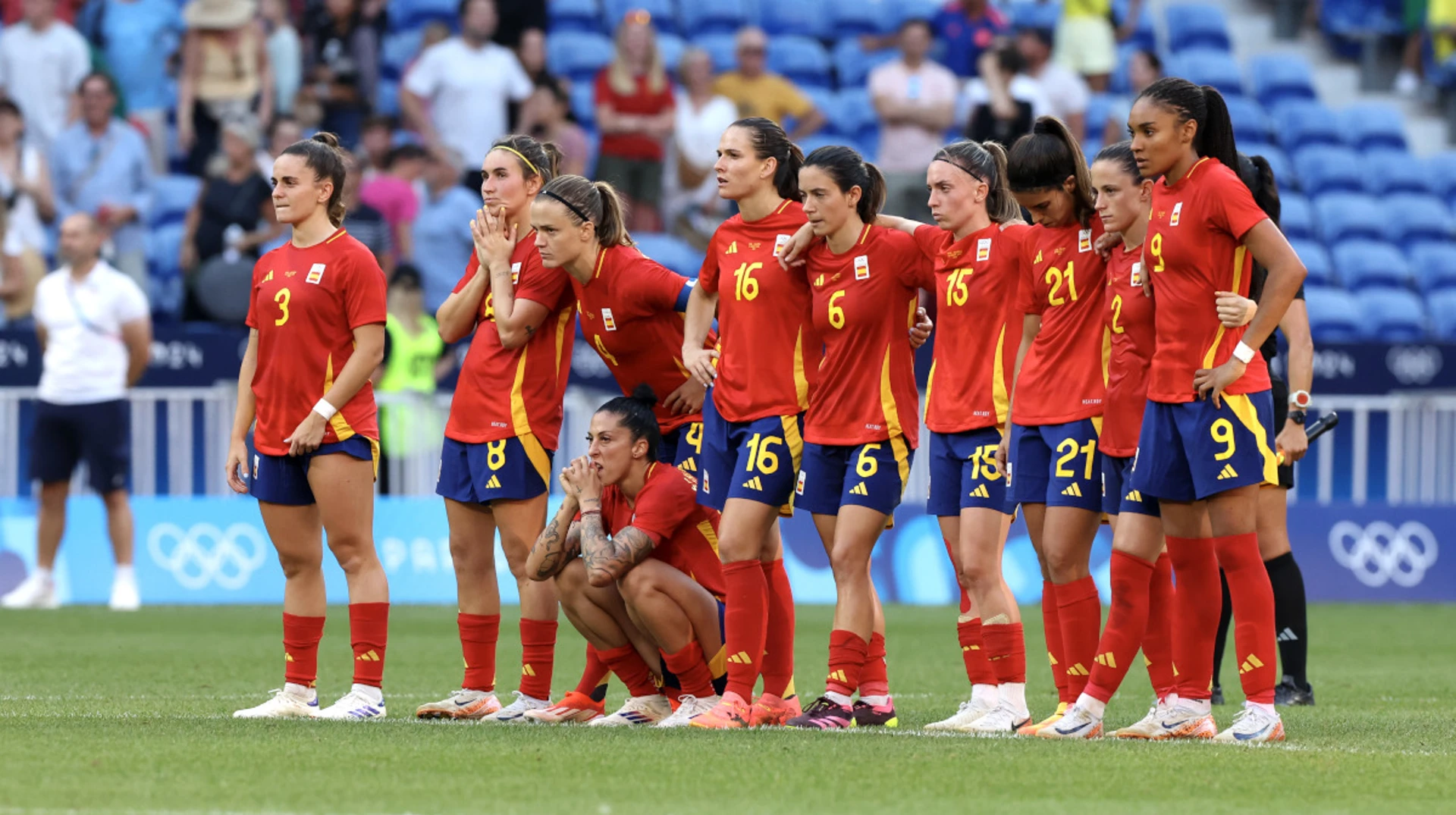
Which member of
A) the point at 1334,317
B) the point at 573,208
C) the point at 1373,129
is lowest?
the point at 1334,317

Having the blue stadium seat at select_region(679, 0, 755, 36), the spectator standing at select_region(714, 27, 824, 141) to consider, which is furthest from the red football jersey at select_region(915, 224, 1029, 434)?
the blue stadium seat at select_region(679, 0, 755, 36)

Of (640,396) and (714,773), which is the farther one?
(640,396)

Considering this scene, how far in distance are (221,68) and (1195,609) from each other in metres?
12.7

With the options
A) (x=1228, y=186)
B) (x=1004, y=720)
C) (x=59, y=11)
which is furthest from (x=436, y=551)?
(x=1228, y=186)

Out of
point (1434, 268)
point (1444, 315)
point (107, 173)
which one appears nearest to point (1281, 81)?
point (1434, 268)

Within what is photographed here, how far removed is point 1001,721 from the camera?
7617 millimetres

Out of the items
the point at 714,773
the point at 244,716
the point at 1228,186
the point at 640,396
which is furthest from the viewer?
the point at 640,396

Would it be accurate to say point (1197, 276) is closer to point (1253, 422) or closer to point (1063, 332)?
point (1253, 422)

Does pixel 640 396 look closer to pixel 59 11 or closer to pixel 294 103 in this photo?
pixel 294 103

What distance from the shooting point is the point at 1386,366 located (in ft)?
53.6

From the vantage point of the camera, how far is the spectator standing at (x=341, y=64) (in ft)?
60.2

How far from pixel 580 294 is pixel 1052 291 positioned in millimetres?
1853

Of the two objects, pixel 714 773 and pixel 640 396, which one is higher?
pixel 640 396

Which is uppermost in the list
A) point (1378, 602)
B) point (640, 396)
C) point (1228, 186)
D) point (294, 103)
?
point (294, 103)
